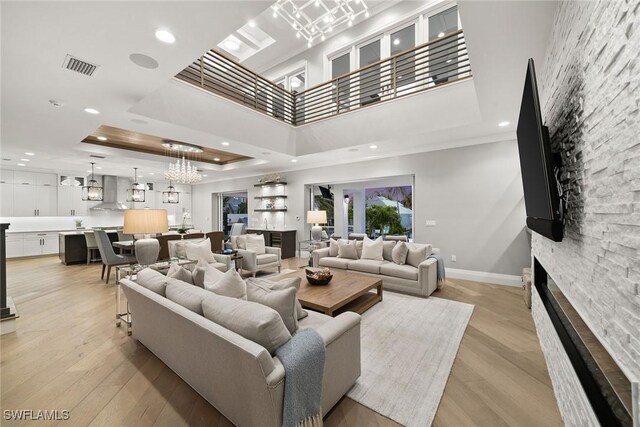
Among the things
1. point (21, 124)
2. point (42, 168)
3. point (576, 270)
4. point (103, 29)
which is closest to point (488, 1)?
point (576, 270)

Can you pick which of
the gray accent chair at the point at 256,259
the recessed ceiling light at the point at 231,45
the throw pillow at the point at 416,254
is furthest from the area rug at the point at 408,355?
the recessed ceiling light at the point at 231,45

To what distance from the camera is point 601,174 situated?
1.09m

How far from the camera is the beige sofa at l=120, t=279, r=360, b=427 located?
1353mm

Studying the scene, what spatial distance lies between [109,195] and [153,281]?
8.70 meters

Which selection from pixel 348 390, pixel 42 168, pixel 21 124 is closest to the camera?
pixel 348 390

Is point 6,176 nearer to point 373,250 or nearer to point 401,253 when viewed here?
point 373,250

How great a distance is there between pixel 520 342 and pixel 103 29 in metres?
4.66

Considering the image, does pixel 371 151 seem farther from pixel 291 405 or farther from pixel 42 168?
pixel 42 168

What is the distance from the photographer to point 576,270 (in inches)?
56.3

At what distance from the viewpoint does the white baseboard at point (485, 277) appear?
479 centimetres

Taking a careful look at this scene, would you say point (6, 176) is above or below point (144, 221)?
above

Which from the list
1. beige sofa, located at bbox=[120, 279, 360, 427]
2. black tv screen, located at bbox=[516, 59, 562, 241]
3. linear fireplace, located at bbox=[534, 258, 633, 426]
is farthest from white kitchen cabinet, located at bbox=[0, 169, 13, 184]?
linear fireplace, located at bbox=[534, 258, 633, 426]

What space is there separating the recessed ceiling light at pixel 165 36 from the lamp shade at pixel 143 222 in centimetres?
182

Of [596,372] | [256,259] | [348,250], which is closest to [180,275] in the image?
[256,259]
